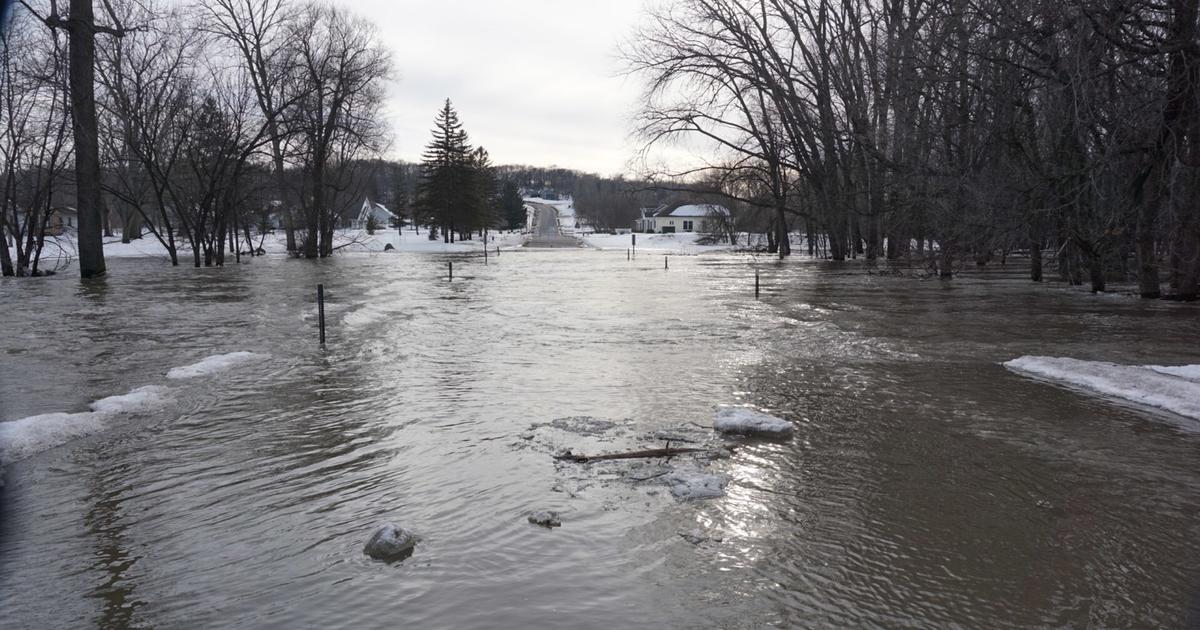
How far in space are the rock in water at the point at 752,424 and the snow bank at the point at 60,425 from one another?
5.71 m

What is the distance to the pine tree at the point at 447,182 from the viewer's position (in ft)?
252

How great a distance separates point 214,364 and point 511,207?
112 m

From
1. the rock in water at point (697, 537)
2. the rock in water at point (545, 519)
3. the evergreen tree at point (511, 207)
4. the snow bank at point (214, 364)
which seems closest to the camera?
the rock in water at point (697, 537)

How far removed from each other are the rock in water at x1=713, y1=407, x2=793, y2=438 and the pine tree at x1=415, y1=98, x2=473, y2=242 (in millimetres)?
72357

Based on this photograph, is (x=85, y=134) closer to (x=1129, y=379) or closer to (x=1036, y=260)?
(x=1129, y=379)

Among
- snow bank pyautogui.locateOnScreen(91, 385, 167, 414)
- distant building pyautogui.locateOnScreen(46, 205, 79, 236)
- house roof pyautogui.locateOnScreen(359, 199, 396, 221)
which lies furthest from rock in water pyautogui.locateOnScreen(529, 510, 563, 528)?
house roof pyautogui.locateOnScreen(359, 199, 396, 221)

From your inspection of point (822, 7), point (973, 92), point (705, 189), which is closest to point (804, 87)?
point (822, 7)

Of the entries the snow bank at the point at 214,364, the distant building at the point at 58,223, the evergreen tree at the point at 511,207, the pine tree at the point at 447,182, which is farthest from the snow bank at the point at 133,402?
the evergreen tree at the point at 511,207

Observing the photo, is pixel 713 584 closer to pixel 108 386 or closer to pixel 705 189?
pixel 108 386

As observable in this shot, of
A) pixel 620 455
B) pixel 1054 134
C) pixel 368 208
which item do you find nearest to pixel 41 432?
pixel 620 455

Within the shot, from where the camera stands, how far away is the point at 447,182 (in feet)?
254

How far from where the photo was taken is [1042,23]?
1515 cm

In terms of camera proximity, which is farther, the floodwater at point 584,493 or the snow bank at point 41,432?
the snow bank at point 41,432

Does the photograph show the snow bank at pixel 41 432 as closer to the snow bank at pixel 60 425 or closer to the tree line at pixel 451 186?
the snow bank at pixel 60 425
